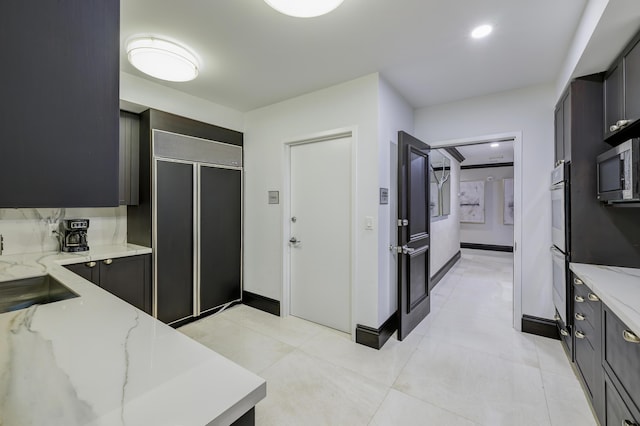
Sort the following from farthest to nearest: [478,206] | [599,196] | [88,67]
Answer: [478,206] < [599,196] < [88,67]

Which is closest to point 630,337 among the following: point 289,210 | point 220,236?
point 289,210

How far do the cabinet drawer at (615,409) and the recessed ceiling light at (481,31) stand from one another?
220 centimetres

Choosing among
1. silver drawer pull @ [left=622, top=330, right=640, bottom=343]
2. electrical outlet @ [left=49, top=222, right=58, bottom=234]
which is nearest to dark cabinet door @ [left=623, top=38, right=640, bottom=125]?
silver drawer pull @ [left=622, top=330, right=640, bottom=343]

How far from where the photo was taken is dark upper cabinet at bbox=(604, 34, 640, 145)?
1.67 m

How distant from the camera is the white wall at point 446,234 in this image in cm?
462

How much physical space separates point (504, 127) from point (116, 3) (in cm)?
329

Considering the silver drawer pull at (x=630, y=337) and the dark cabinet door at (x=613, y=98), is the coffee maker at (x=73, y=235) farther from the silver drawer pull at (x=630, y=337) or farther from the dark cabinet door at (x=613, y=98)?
the dark cabinet door at (x=613, y=98)

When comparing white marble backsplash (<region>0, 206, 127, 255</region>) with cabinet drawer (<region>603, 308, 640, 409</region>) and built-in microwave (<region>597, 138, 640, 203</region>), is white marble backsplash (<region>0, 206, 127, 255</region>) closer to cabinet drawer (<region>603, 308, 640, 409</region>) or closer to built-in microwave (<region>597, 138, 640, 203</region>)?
cabinet drawer (<region>603, 308, 640, 409</region>)

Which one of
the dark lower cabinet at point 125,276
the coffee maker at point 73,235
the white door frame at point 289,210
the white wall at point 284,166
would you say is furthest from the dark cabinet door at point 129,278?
the white door frame at point 289,210

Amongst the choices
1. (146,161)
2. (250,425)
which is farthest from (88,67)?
(146,161)

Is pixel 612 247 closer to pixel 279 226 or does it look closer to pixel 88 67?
pixel 279 226

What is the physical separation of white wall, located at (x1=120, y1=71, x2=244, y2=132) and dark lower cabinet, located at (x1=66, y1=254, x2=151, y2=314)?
1.50 meters

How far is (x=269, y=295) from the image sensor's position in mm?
3426

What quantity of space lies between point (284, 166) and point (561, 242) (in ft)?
8.88
